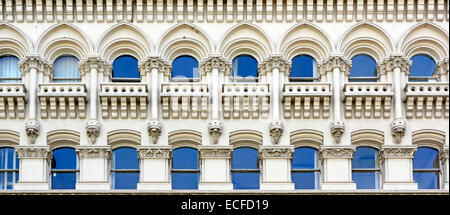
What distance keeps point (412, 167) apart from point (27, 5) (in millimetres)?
13490

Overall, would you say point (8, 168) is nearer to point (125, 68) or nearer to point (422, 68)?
point (125, 68)

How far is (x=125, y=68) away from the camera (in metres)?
42.8

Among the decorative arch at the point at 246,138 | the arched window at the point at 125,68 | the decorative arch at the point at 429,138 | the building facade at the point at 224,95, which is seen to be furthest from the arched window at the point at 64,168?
the decorative arch at the point at 429,138

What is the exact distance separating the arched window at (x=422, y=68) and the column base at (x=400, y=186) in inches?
153

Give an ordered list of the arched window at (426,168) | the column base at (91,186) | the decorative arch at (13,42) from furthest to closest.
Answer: the decorative arch at (13,42)
the arched window at (426,168)
the column base at (91,186)

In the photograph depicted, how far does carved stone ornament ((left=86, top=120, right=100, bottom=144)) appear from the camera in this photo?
4100cm

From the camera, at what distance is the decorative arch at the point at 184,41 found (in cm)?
4238

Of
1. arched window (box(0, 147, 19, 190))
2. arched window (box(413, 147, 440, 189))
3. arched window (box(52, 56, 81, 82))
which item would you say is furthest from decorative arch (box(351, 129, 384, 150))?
arched window (box(0, 147, 19, 190))

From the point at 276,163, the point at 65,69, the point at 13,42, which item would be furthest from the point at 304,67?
the point at 13,42

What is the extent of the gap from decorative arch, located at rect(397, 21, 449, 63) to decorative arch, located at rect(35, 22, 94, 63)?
34.3 ft

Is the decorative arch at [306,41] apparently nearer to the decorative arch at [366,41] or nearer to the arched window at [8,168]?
the decorative arch at [366,41]

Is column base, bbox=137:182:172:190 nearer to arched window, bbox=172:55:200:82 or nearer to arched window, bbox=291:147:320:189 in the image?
arched window, bbox=172:55:200:82

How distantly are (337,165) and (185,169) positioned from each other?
4.83 m
